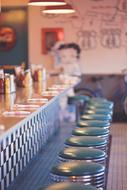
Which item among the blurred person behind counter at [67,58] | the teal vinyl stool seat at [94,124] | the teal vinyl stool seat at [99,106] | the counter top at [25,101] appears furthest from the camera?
the blurred person behind counter at [67,58]

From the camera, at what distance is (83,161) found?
3.40 m

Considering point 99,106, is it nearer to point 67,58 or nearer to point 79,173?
point 79,173

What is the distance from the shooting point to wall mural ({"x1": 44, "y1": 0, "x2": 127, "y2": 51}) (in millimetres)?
9359

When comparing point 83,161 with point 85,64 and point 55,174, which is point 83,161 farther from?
point 85,64

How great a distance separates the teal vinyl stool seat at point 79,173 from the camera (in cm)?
315

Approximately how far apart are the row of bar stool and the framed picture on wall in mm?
4795

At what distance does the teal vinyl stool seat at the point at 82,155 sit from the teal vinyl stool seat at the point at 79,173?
9.3 inches

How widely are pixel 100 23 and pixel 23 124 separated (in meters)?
6.19

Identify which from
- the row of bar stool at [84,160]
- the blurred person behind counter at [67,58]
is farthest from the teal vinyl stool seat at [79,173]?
the blurred person behind counter at [67,58]

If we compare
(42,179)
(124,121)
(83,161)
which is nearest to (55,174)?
(83,161)

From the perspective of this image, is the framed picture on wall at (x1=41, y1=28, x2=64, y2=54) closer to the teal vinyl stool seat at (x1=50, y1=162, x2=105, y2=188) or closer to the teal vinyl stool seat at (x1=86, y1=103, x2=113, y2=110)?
the teal vinyl stool seat at (x1=86, y1=103, x2=113, y2=110)

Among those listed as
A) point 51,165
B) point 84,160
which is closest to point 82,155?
point 84,160

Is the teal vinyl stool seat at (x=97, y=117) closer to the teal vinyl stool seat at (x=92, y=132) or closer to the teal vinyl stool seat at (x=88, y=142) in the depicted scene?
the teal vinyl stool seat at (x=92, y=132)

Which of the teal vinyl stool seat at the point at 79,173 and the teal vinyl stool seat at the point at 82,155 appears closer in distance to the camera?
the teal vinyl stool seat at the point at 79,173
